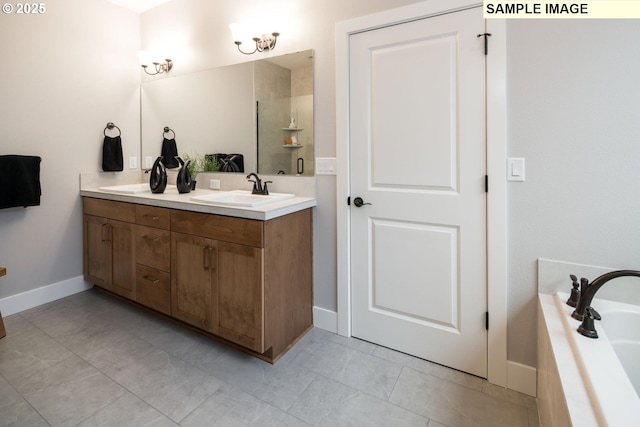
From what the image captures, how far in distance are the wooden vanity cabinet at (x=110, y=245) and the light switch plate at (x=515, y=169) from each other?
247cm

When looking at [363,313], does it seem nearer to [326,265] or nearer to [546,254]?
[326,265]

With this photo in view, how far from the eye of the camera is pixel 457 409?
62.4 inches

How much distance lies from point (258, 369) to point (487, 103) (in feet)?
6.29

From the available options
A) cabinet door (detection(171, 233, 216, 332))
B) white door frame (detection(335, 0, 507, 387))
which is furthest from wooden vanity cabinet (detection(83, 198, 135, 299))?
white door frame (detection(335, 0, 507, 387))

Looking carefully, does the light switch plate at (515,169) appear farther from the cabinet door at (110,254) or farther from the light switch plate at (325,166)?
the cabinet door at (110,254)

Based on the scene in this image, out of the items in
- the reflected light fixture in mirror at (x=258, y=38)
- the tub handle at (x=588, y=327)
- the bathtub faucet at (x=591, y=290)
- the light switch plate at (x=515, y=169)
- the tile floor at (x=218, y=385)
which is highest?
the reflected light fixture in mirror at (x=258, y=38)

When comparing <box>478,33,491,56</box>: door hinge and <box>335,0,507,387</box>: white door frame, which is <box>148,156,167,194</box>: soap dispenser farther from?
<box>478,33,491,56</box>: door hinge

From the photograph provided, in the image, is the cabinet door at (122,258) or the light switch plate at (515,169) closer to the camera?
the light switch plate at (515,169)

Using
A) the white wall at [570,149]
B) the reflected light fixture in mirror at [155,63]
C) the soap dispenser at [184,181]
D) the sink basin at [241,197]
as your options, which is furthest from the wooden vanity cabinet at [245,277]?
the reflected light fixture in mirror at [155,63]

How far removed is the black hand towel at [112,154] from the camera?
3.00 metres

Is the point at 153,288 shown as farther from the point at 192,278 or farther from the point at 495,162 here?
the point at 495,162

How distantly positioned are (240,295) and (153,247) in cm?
85

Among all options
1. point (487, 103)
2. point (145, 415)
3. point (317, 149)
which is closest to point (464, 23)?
point (487, 103)

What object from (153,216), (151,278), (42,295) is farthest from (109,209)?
(42,295)
